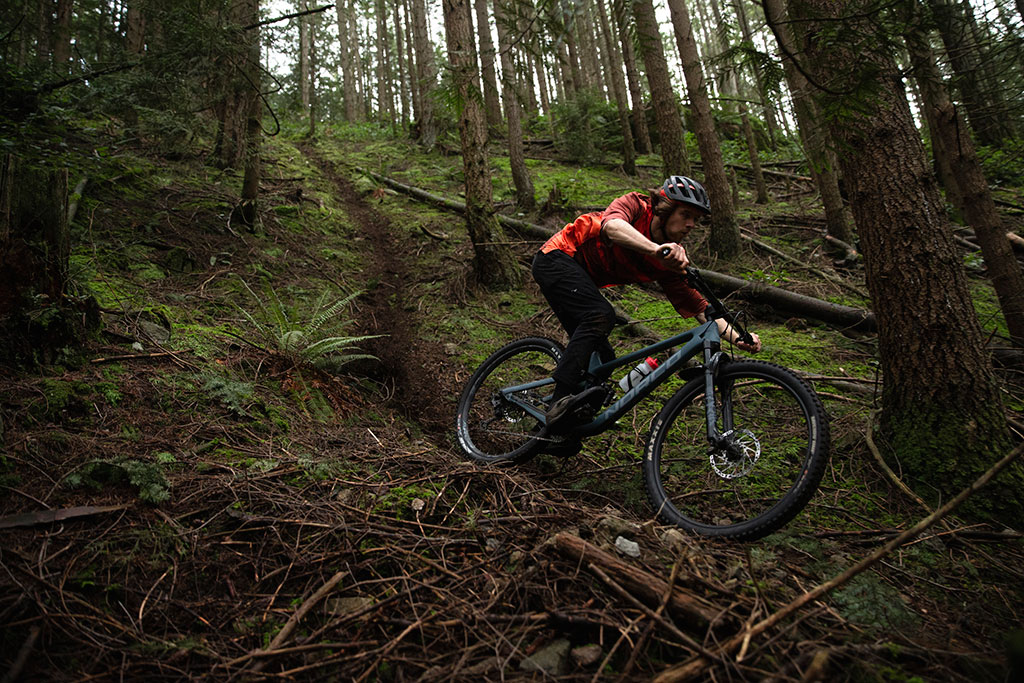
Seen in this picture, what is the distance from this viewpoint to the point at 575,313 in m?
3.79

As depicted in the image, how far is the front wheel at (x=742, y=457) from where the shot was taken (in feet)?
8.74

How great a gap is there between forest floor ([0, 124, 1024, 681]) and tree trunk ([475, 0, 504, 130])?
2930mm

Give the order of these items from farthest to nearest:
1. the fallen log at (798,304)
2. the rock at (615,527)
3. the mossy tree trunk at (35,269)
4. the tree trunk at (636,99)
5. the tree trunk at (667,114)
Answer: the tree trunk at (636,99)
the tree trunk at (667,114)
the fallen log at (798,304)
the mossy tree trunk at (35,269)
the rock at (615,527)

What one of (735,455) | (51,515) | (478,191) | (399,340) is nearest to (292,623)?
(51,515)

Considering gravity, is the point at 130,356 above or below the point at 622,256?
below

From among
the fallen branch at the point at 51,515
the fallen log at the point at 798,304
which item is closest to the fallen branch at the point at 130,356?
the fallen branch at the point at 51,515

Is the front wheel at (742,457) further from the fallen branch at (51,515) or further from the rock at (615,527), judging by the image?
the fallen branch at (51,515)

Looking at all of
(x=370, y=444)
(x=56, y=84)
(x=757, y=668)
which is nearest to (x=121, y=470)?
(x=370, y=444)

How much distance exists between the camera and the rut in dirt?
17.4ft

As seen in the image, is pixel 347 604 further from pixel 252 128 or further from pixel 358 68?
pixel 358 68

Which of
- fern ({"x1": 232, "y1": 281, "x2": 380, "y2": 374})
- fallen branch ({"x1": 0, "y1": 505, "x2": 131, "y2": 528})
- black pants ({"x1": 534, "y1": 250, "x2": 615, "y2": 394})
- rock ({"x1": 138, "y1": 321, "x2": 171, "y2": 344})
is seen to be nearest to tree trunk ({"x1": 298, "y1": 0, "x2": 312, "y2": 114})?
fern ({"x1": 232, "y1": 281, "x2": 380, "y2": 374})

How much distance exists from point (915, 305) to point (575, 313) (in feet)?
7.61

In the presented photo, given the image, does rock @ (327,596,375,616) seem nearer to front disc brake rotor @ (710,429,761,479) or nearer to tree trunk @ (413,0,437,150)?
front disc brake rotor @ (710,429,761,479)

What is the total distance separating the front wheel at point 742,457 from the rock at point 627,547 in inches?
20.7
